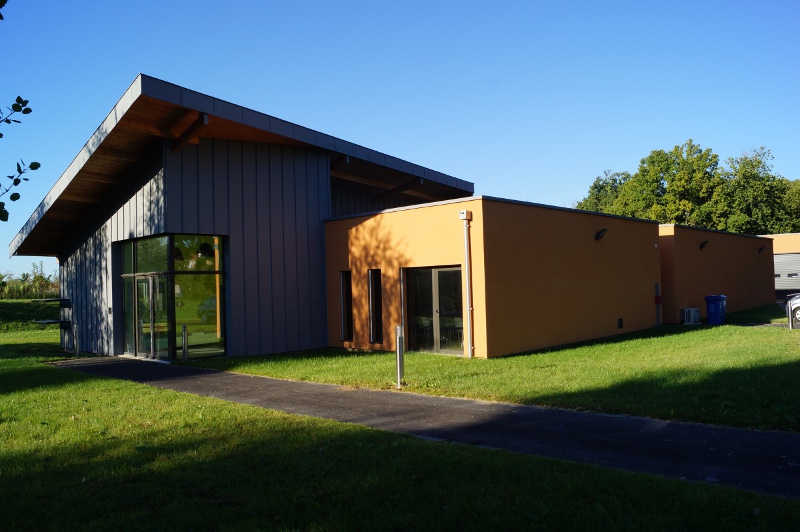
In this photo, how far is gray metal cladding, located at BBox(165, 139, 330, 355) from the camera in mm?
15188

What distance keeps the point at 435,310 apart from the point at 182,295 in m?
5.99

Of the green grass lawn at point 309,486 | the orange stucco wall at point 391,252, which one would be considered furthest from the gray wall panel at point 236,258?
the green grass lawn at point 309,486

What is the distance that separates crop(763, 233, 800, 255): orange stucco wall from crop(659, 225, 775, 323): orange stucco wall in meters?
6.85

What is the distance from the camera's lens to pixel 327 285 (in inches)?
699

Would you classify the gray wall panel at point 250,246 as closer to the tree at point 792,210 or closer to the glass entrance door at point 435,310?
the glass entrance door at point 435,310

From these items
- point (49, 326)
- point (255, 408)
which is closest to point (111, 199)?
point (255, 408)

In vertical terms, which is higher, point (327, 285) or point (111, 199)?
point (111, 199)

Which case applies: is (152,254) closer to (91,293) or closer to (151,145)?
(151,145)

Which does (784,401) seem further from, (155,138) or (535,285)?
(155,138)

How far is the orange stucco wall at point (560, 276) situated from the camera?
47.0ft

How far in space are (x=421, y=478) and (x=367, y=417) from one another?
9.30ft

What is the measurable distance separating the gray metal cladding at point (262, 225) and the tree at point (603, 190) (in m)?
64.4

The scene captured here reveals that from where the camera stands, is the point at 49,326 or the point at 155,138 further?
the point at 49,326

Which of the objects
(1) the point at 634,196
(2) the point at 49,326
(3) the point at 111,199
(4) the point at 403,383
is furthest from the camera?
(1) the point at 634,196
